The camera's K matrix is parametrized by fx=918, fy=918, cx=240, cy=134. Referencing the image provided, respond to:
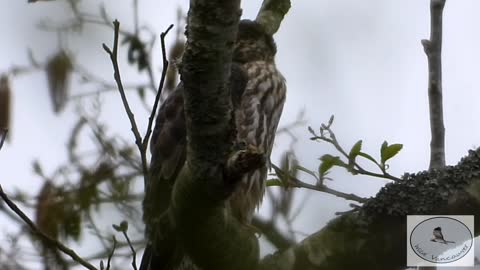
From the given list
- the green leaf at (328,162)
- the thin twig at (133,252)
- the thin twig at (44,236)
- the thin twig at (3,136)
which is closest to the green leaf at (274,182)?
the green leaf at (328,162)

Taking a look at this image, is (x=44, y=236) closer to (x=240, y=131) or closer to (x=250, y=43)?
(x=240, y=131)

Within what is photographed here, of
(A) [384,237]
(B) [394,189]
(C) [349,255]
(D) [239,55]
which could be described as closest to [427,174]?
(B) [394,189]

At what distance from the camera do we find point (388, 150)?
3619 mm

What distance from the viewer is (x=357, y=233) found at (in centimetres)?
263

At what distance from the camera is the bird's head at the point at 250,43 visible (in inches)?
181

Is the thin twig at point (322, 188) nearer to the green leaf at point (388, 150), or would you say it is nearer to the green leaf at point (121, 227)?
the green leaf at point (388, 150)

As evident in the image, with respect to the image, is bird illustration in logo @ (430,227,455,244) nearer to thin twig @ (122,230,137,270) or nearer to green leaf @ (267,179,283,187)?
green leaf @ (267,179,283,187)

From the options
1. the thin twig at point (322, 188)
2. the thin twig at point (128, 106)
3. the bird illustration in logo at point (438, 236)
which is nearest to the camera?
the bird illustration in logo at point (438, 236)

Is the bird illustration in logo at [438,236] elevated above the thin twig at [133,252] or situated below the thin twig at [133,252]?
above

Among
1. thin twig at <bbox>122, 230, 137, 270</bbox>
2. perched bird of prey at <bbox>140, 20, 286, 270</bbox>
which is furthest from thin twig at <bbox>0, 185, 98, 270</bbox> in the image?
perched bird of prey at <bbox>140, 20, 286, 270</bbox>

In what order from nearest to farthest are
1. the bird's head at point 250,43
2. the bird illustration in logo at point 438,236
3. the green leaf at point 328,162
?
the bird illustration in logo at point 438,236 < the green leaf at point 328,162 < the bird's head at point 250,43

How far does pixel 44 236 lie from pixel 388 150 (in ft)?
4.58

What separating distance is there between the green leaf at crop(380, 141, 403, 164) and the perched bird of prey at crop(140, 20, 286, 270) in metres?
0.47

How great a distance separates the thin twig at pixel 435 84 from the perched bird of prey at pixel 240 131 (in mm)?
645
